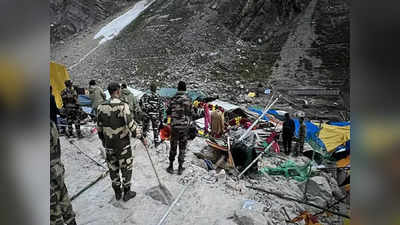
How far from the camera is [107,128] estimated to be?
2578 mm

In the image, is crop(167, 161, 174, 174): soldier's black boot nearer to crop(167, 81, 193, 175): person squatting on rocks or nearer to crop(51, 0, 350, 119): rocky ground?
crop(167, 81, 193, 175): person squatting on rocks

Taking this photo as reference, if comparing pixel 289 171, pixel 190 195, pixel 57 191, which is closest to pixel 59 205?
pixel 57 191

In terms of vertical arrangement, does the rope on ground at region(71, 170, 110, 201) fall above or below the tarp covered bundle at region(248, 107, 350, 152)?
below

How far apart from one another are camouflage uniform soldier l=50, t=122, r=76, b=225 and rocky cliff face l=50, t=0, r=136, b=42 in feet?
69.4

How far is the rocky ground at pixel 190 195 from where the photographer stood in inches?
105

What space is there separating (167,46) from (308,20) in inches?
368

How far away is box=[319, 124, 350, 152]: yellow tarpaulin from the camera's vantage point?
15.7 feet

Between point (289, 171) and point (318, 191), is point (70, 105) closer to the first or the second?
point (289, 171)

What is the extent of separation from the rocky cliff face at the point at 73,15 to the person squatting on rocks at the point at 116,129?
67.4 feet

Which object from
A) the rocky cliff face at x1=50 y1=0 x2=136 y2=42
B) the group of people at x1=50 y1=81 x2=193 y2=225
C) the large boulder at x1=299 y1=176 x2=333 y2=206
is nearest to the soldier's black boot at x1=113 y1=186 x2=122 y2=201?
the group of people at x1=50 y1=81 x2=193 y2=225

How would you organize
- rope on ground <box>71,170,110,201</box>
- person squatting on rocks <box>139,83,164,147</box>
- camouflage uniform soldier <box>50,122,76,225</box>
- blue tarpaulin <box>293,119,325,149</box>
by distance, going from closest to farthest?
camouflage uniform soldier <box>50,122,76,225</box> < rope on ground <box>71,170,110,201</box> < person squatting on rocks <box>139,83,164,147</box> < blue tarpaulin <box>293,119,325,149</box>

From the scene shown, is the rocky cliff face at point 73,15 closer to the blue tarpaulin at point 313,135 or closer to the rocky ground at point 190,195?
the rocky ground at point 190,195
